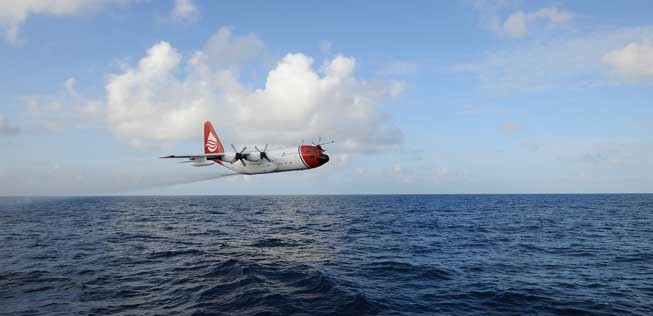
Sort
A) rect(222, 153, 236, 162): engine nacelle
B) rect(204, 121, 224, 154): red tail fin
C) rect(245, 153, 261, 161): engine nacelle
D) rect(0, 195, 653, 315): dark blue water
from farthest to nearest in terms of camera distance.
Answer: rect(204, 121, 224, 154): red tail fin → rect(222, 153, 236, 162): engine nacelle → rect(245, 153, 261, 161): engine nacelle → rect(0, 195, 653, 315): dark blue water

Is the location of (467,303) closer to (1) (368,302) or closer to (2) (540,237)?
(1) (368,302)

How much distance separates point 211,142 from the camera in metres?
48.2

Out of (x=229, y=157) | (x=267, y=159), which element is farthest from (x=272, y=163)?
(x=229, y=157)

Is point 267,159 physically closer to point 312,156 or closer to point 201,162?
point 312,156

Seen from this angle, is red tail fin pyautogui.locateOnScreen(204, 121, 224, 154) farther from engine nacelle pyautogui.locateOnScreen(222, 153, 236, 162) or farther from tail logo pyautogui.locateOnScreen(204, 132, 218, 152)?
engine nacelle pyautogui.locateOnScreen(222, 153, 236, 162)

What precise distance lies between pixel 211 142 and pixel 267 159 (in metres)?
15.9

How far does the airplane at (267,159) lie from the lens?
32500 mm

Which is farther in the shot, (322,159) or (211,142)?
(211,142)

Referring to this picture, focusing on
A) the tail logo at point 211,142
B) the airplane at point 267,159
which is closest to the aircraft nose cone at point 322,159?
the airplane at point 267,159

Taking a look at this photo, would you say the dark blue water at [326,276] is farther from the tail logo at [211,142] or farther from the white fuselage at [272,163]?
the tail logo at [211,142]

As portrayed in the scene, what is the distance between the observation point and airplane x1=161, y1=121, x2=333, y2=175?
3250cm

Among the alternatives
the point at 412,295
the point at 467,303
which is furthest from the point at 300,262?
the point at 467,303

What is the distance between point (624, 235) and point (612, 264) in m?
21.9

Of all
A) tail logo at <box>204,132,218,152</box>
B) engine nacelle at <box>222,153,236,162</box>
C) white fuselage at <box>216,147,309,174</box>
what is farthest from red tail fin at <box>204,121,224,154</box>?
engine nacelle at <box>222,153,236,162</box>
